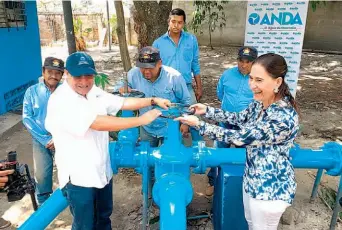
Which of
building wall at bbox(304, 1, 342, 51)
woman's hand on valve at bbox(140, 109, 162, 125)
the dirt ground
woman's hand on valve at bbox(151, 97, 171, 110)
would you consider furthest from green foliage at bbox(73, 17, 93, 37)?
woman's hand on valve at bbox(140, 109, 162, 125)

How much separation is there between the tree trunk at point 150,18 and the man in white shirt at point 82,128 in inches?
99.1

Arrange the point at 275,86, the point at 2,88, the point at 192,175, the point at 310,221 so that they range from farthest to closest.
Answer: the point at 2,88
the point at 192,175
the point at 310,221
the point at 275,86

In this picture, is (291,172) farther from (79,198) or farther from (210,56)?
(210,56)

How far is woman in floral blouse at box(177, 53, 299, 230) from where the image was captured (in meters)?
1.56

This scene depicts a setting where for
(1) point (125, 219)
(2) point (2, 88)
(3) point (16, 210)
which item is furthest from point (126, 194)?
(2) point (2, 88)

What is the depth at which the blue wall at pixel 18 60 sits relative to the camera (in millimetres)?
5000

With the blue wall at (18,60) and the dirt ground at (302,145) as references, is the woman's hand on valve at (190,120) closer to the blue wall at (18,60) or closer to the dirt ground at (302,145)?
the dirt ground at (302,145)

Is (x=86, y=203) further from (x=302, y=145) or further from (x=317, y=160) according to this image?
(x=302, y=145)

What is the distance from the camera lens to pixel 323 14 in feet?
36.3

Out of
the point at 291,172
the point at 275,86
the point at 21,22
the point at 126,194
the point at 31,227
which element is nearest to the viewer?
the point at 275,86

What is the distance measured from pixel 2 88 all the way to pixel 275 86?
14.9ft

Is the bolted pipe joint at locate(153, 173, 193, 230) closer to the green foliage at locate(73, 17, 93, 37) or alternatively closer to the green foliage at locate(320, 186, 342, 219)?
the green foliage at locate(320, 186, 342, 219)

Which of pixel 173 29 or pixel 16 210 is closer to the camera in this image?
pixel 16 210

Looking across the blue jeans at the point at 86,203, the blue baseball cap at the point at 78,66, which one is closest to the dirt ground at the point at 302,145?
the blue jeans at the point at 86,203
